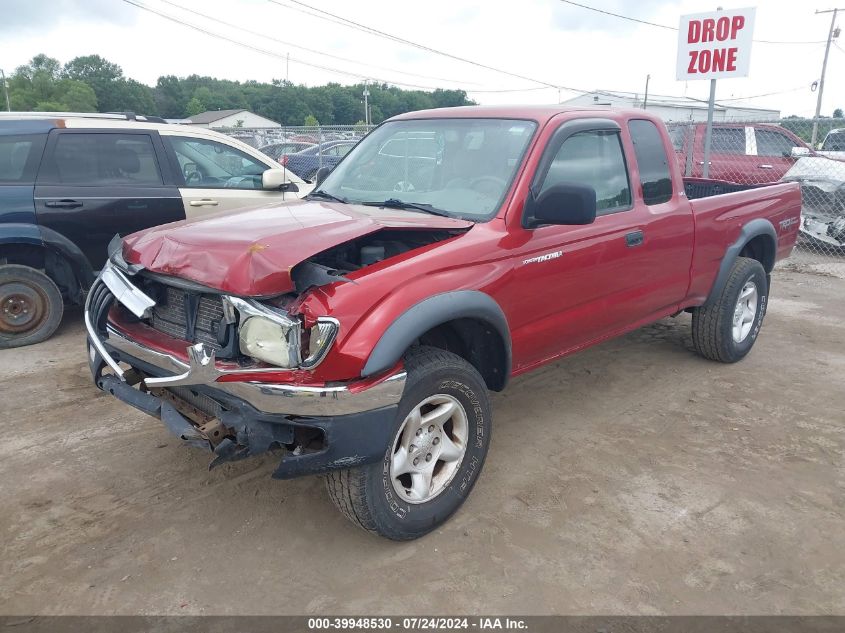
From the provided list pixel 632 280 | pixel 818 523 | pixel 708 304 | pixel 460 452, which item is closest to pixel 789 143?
pixel 708 304

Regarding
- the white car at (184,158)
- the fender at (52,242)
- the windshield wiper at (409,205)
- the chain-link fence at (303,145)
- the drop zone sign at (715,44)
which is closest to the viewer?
the windshield wiper at (409,205)

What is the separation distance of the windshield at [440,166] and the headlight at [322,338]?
1.14 metres

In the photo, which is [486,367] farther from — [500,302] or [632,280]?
[632,280]

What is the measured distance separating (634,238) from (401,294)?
193cm

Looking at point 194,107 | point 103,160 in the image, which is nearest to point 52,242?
point 103,160

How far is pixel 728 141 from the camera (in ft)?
39.5

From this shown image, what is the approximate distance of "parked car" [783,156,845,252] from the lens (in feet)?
33.7

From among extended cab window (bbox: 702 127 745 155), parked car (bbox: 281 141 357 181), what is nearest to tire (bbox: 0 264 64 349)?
parked car (bbox: 281 141 357 181)

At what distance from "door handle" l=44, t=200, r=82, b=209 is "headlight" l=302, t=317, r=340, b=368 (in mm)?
4198

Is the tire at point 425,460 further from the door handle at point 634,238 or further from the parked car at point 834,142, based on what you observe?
the parked car at point 834,142

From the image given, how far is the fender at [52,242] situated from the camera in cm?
560

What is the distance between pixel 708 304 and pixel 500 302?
2526 mm

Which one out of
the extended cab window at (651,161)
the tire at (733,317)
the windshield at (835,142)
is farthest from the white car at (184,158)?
the windshield at (835,142)

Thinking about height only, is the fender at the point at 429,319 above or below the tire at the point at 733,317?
above
